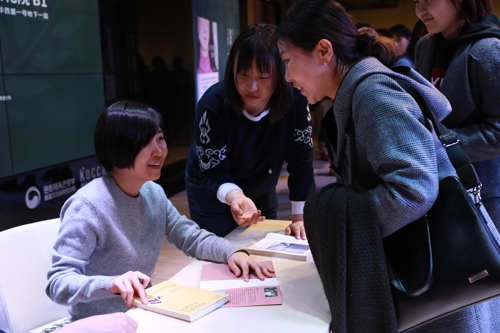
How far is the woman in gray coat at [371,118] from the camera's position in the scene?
104 centimetres

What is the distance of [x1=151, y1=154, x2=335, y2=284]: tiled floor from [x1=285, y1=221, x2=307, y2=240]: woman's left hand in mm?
1522

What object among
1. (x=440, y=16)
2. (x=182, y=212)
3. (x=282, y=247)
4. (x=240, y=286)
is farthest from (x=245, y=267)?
(x=182, y=212)

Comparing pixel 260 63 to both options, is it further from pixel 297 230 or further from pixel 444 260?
pixel 444 260

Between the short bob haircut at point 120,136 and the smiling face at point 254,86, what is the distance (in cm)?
42

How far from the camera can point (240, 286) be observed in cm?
141

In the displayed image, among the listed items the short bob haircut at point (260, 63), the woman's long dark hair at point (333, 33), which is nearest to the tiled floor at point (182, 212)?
the short bob haircut at point (260, 63)

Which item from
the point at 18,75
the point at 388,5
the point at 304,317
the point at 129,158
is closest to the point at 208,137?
the point at 129,158

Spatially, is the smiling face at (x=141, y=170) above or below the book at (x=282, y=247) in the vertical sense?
above

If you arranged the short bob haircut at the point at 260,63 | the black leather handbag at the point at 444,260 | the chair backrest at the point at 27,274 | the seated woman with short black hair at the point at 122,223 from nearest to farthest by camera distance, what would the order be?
the black leather handbag at the point at 444,260 < the seated woman with short black hair at the point at 122,223 < the chair backrest at the point at 27,274 < the short bob haircut at the point at 260,63

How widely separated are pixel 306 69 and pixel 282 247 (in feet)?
2.25

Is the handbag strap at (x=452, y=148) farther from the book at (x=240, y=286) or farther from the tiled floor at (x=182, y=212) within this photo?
the tiled floor at (x=182, y=212)

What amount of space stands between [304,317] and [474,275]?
1.32 ft

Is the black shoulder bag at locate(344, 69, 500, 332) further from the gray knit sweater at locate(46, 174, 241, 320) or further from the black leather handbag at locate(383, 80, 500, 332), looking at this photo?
the gray knit sweater at locate(46, 174, 241, 320)

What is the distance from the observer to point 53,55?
340cm
